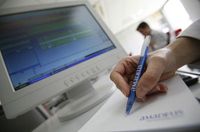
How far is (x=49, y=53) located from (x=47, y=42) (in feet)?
0.13

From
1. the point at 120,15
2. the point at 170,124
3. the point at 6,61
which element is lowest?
the point at 170,124

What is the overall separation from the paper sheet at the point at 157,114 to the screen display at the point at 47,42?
241 mm

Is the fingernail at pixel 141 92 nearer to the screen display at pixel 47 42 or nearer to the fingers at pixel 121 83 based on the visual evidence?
the fingers at pixel 121 83

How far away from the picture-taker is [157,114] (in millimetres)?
260

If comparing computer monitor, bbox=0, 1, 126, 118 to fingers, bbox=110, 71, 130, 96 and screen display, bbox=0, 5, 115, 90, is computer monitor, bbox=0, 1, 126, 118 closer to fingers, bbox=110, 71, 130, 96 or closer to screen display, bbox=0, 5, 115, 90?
screen display, bbox=0, 5, 115, 90

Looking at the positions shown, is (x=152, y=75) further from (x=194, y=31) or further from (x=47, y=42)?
(x=47, y=42)

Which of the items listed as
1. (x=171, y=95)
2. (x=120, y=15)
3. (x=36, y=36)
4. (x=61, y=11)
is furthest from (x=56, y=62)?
(x=120, y=15)

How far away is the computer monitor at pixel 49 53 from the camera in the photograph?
436 millimetres

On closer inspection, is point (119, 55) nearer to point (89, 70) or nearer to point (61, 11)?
point (89, 70)

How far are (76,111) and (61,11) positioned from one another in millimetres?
378

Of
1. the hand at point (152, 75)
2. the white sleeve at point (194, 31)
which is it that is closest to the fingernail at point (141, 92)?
the hand at point (152, 75)

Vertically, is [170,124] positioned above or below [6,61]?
below

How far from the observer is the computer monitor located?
436mm

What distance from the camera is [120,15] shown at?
2980 millimetres
